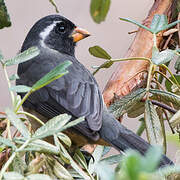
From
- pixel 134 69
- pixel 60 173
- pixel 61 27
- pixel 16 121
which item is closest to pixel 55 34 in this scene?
pixel 61 27

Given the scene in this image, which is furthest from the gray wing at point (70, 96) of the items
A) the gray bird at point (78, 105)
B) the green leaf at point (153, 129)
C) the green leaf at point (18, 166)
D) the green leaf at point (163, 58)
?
the green leaf at point (18, 166)

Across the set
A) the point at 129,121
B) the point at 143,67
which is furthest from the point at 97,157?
the point at 129,121

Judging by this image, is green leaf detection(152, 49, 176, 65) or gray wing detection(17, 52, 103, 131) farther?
gray wing detection(17, 52, 103, 131)

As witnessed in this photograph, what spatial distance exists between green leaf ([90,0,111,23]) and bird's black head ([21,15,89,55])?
462mm

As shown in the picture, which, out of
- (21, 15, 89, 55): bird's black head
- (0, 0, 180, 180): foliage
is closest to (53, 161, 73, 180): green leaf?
(0, 0, 180, 180): foliage

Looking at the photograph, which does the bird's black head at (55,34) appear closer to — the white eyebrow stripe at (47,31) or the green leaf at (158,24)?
the white eyebrow stripe at (47,31)

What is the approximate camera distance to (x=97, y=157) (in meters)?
1.62

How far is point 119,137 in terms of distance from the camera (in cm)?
175

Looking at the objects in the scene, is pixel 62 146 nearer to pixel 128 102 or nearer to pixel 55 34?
pixel 128 102

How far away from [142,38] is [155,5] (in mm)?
256

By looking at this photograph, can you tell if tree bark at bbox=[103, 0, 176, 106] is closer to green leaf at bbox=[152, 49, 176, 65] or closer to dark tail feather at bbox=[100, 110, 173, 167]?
dark tail feather at bbox=[100, 110, 173, 167]

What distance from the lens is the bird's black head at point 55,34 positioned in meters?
2.53

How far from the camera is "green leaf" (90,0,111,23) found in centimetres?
200

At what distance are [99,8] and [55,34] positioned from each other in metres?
0.61
